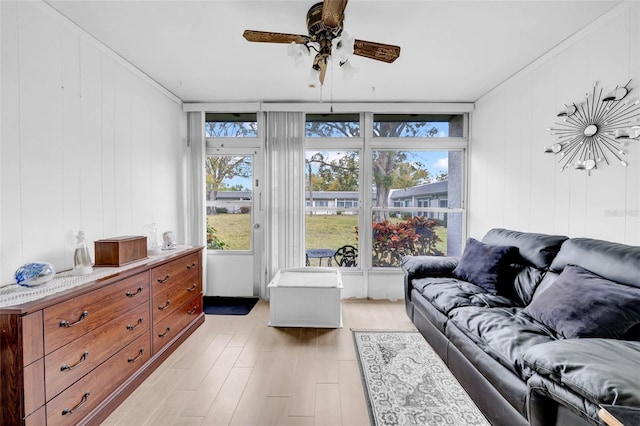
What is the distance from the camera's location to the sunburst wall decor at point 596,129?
1866mm

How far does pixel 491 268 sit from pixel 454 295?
0.46 metres

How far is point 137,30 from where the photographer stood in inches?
85.4

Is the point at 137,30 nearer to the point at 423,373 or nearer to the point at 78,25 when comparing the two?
the point at 78,25

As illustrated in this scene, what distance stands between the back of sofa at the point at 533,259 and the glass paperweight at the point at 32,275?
3.21m

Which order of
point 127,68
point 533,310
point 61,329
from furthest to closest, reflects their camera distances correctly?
1. point 127,68
2. point 533,310
3. point 61,329

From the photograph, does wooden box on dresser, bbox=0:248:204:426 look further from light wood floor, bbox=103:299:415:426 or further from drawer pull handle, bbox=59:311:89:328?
light wood floor, bbox=103:299:415:426

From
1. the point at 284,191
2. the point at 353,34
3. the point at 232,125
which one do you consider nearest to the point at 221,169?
the point at 232,125

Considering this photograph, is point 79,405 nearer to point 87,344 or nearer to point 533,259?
point 87,344

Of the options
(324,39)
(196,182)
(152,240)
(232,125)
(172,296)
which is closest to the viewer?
(324,39)

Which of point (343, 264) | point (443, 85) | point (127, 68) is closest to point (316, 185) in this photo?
point (343, 264)

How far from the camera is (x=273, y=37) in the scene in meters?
1.83

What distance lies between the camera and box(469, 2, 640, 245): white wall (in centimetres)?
187

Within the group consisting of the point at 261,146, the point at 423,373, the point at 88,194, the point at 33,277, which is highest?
the point at 261,146

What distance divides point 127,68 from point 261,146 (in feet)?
Result: 5.17
